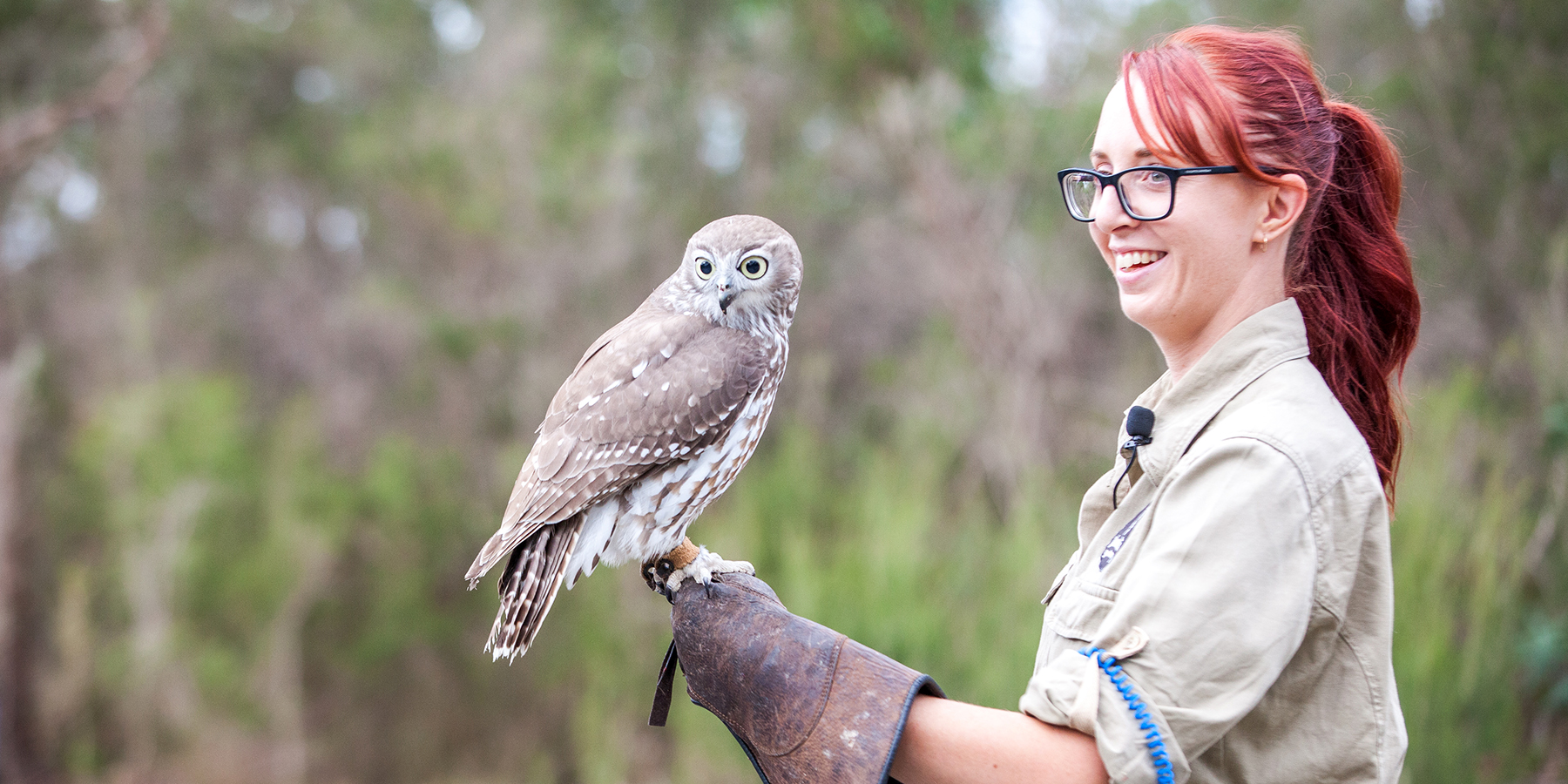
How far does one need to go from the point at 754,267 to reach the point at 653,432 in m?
0.49

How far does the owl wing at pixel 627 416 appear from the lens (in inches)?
87.7

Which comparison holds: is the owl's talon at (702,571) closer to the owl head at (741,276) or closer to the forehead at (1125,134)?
the owl head at (741,276)

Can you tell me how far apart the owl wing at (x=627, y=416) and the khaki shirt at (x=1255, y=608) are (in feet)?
3.65

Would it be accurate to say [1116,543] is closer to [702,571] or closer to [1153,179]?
[1153,179]

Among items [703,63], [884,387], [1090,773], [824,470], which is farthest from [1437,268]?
[1090,773]

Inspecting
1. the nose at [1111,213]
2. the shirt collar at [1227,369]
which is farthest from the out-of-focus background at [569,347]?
the nose at [1111,213]

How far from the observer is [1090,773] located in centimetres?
123

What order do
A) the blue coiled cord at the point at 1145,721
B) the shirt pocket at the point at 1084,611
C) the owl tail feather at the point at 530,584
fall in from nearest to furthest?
the blue coiled cord at the point at 1145,721
the shirt pocket at the point at 1084,611
the owl tail feather at the point at 530,584

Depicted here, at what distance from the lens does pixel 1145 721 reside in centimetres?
117

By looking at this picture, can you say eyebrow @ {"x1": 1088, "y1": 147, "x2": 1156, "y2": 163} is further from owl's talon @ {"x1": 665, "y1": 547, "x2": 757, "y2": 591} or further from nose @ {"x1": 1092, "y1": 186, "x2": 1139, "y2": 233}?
owl's talon @ {"x1": 665, "y1": 547, "x2": 757, "y2": 591}

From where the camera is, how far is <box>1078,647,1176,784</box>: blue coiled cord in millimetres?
1153

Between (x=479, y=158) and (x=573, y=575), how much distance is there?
27.1ft

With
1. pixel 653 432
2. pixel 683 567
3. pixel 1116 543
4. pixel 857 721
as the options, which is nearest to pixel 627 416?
pixel 653 432

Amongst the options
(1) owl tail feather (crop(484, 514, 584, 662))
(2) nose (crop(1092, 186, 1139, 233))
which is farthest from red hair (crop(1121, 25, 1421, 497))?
(1) owl tail feather (crop(484, 514, 584, 662))
